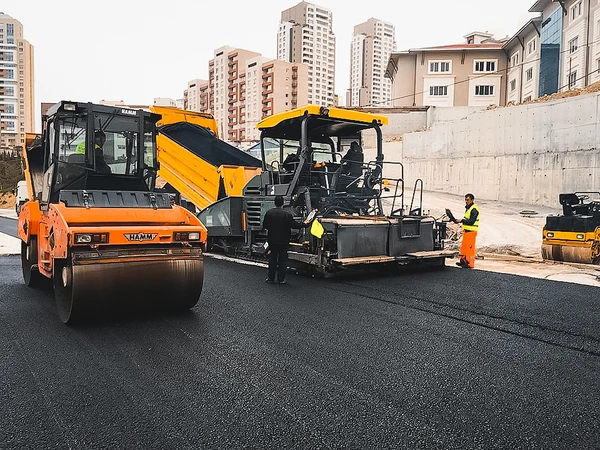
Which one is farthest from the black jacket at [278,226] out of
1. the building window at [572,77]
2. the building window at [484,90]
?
the building window at [484,90]

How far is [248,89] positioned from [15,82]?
51115 mm

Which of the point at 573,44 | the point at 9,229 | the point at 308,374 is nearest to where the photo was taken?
the point at 308,374

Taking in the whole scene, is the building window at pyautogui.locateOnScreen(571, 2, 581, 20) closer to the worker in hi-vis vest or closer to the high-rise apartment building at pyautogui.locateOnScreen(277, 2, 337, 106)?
the worker in hi-vis vest

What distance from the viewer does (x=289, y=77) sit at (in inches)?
3260

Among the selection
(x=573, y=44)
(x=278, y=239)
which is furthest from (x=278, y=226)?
(x=573, y=44)

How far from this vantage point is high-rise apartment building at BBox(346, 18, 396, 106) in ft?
401

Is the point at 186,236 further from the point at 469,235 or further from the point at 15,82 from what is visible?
the point at 15,82

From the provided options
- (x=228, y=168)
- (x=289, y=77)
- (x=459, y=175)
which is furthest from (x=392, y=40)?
(x=228, y=168)

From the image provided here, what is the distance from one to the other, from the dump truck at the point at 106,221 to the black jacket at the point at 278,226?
1825 mm

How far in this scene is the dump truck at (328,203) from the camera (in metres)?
7.30

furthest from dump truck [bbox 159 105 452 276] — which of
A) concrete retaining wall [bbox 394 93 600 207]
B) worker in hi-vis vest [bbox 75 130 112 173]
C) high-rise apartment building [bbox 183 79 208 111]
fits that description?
high-rise apartment building [bbox 183 79 208 111]

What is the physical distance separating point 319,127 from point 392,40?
129 m

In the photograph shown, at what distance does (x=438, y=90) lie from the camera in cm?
3859

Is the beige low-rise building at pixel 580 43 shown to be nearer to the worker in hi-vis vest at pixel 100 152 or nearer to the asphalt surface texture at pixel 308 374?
the asphalt surface texture at pixel 308 374
